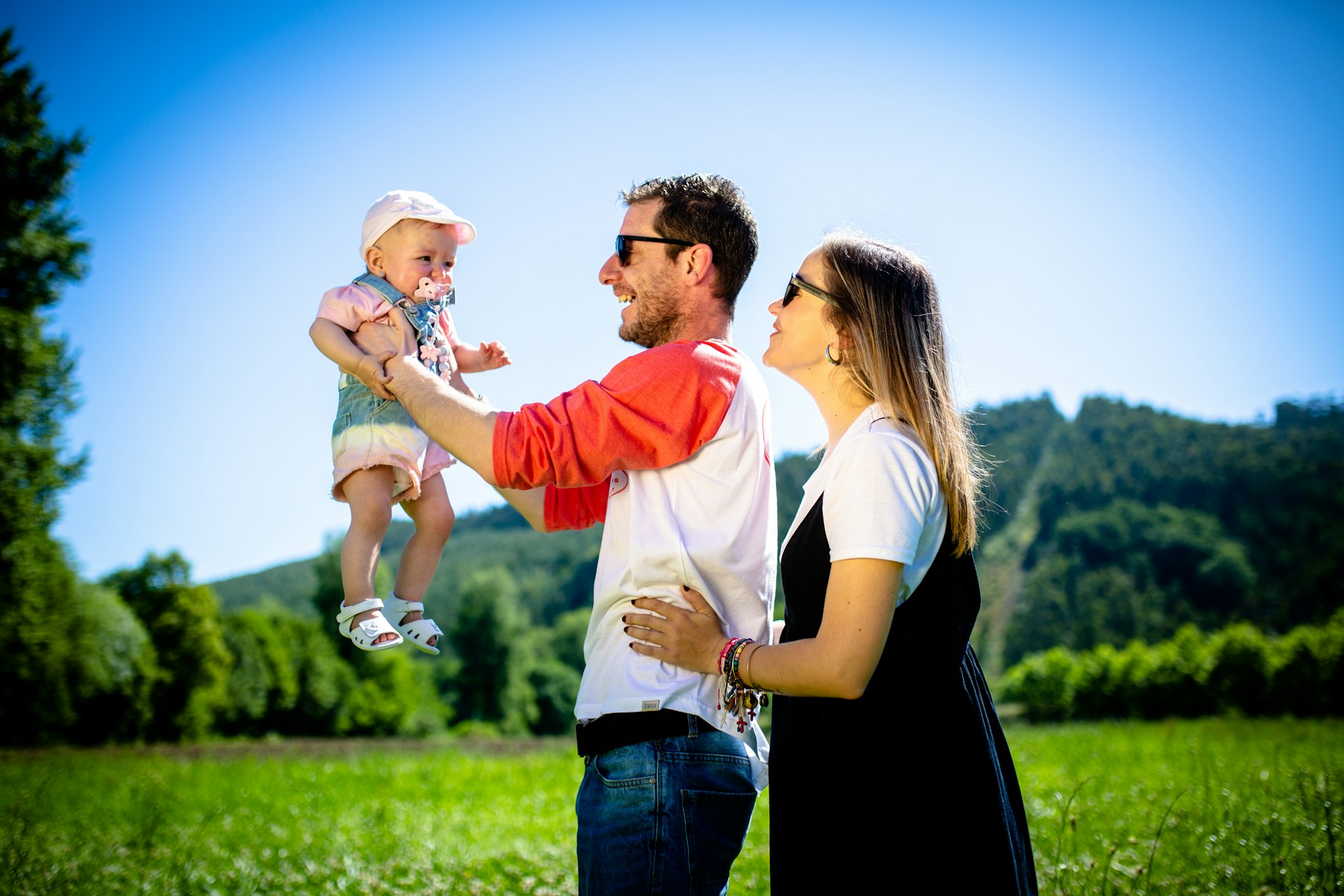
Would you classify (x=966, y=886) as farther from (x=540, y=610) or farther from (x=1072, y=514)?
(x=1072, y=514)

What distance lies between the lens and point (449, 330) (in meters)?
2.79

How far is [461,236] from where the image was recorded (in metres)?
2.78

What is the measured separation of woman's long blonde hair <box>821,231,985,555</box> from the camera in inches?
82.9

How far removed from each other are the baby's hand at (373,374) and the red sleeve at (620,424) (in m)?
0.42

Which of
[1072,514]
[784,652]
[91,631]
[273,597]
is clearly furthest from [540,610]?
[784,652]

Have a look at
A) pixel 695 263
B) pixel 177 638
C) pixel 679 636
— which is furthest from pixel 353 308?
pixel 177 638

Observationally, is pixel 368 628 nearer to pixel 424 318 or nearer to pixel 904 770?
pixel 424 318

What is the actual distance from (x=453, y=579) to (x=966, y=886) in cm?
5189

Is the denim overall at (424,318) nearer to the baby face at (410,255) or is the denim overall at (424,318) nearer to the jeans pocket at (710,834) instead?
the baby face at (410,255)

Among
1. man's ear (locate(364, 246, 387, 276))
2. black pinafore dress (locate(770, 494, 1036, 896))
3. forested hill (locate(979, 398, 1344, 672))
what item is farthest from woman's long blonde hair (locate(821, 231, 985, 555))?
forested hill (locate(979, 398, 1344, 672))

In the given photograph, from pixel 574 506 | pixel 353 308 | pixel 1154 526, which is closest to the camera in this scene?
pixel 353 308

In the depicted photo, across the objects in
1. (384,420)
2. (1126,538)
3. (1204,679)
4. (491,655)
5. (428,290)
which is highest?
(1126,538)

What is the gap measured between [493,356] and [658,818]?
159 cm

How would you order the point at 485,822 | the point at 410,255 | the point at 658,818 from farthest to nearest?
the point at 485,822, the point at 410,255, the point at 658,818
